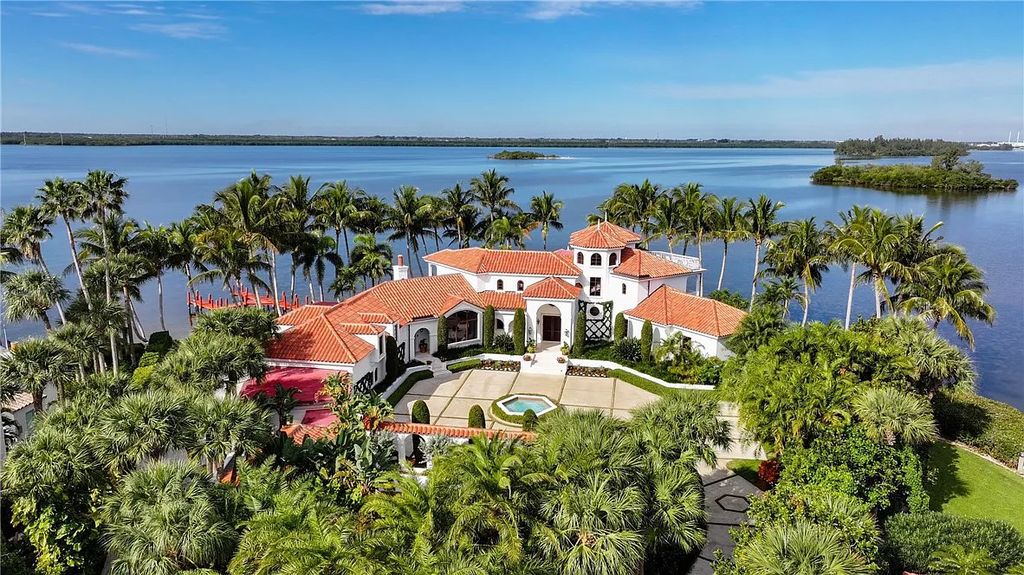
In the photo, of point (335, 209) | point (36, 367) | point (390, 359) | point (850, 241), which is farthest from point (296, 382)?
point (850, 241)

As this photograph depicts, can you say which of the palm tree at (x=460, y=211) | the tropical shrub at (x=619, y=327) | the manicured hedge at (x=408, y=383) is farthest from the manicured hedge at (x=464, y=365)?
the palm tree at (x=460, y=211)

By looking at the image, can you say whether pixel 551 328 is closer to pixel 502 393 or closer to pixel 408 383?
pixel 502 393

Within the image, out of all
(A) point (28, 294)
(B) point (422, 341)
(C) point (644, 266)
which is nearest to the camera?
(A) point (28, 294)

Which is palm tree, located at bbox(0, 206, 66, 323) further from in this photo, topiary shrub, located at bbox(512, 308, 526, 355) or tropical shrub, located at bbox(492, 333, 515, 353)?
topiary shrub, located at bbox(512, 308, 526, 355)

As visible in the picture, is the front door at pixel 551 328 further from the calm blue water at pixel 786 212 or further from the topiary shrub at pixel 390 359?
the calm blue water at pixel 786 212

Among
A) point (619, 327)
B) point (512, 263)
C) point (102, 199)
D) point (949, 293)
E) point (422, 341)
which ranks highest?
point (102, 199)
